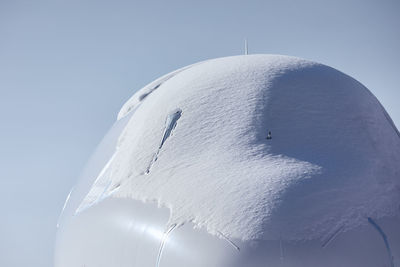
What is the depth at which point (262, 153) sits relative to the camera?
201 inches

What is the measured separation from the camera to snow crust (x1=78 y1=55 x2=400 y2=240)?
14.7ft

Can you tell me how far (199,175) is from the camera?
16.4 feet

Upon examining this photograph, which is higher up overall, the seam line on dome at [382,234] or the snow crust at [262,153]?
the snow crust at [262,153]

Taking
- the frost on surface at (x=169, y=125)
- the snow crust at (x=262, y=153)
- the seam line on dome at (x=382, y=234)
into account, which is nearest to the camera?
the seam line on dome at (x=382, y=234)

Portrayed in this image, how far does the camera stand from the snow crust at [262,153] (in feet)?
14.7

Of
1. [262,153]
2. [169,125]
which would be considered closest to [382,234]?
[262,153]

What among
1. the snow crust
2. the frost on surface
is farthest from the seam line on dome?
the frost on surface

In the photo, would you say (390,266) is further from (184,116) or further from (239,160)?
(184,116)

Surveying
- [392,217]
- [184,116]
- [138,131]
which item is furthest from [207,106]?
[392,217]

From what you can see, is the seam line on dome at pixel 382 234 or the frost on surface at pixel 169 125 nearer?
the seam line on dome at pixel 382 234

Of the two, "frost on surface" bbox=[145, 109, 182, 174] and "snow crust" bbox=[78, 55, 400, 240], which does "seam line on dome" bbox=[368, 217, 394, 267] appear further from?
"frost on surface" bbox=[145, 109, 182, 174]

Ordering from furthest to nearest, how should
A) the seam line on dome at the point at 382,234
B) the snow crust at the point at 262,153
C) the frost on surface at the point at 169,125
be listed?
the frost on surface at the point at 169,125 → the snow crust at the point at 262,153 → the seam line on dome at the point at 382,234

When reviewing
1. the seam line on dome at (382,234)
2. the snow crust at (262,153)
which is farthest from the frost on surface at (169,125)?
the seam line on dome at (382,234)

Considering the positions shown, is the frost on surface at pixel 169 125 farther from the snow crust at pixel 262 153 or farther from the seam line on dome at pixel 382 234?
the seam line on dome at pixel 382 234
